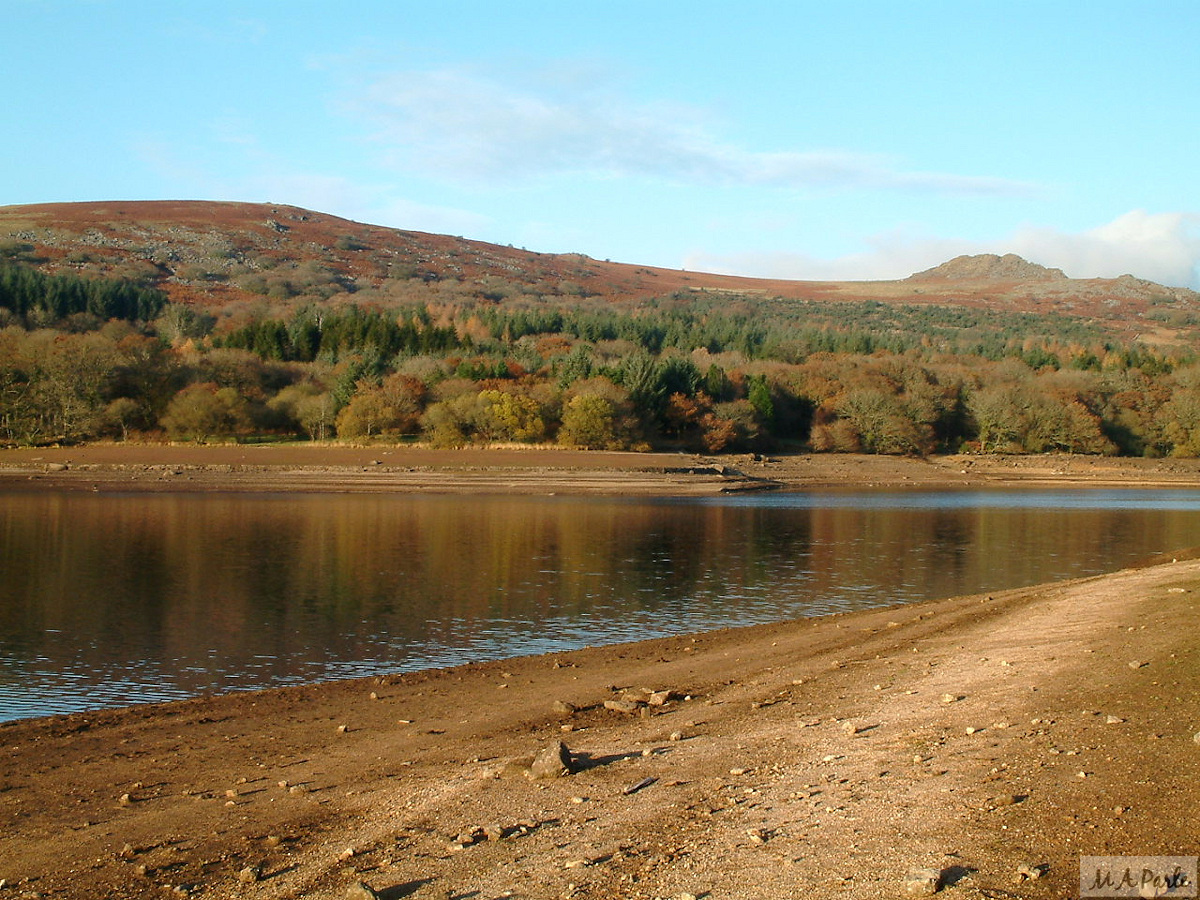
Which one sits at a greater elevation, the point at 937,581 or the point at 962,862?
the point at 962,862

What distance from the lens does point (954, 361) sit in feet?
372

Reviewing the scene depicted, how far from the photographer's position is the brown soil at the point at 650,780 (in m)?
6.32

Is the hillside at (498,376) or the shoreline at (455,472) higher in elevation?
the hillside at (498,376)

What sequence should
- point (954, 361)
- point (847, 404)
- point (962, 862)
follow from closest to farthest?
point (962, 862)
point (847, 404)
point (954, 361)

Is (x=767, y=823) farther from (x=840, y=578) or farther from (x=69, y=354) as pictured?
(x=69, y=354)

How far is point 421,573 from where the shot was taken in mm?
24984

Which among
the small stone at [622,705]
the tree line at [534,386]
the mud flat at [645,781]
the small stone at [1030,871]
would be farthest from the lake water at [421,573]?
the tree line at [534,386]

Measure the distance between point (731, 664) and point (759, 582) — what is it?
35.2ft

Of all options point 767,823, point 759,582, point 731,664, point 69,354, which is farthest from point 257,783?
point 69,354

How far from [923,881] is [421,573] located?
20.2 meters

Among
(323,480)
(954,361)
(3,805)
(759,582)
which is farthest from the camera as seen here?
(954,361)

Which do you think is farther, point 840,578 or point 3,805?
point 840,578

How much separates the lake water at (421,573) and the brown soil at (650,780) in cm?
303

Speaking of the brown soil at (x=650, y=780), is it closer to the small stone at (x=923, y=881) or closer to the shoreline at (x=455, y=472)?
the small stone at (x=923, y=881)
